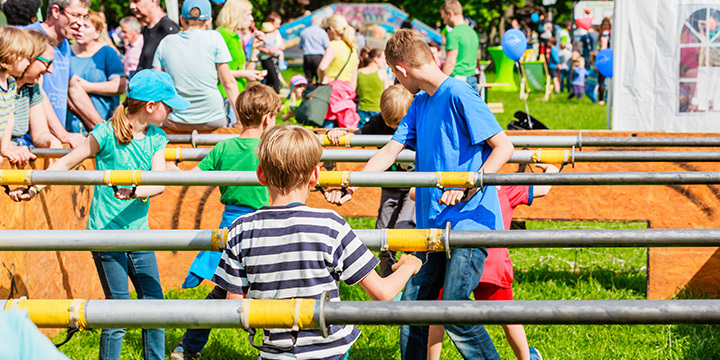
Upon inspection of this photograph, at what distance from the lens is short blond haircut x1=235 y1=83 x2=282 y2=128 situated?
165 inches

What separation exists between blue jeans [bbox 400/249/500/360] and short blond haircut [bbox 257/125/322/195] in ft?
3.57

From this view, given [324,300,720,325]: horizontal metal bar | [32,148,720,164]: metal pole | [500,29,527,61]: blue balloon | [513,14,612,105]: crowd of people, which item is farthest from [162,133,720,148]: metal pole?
[513,14,612,105]: crowd of people

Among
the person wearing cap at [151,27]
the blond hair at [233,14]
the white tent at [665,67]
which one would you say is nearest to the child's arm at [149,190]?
the person wearing cap at [151,27]

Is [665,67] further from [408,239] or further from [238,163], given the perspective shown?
[408,239]

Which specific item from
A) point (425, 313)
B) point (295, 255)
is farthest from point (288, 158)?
point (425, 313)

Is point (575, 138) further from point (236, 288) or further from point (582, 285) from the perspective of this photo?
point (236, 288)

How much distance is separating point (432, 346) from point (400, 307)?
2.01 meters

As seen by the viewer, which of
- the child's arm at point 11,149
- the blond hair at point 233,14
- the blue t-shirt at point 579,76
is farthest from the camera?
the blue t-shirt at point 579,76

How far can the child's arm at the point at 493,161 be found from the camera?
327 centimetres

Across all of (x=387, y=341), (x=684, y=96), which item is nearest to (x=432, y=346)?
(x=387, y=341)

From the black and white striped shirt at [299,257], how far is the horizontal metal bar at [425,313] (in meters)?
0.45

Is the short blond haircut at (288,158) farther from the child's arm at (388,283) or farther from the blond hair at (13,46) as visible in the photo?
the blond hair at (13,46)

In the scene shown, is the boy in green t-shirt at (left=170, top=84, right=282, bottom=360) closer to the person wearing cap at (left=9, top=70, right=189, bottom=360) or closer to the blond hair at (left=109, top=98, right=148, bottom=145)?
the person wearing cap at (left=9, top=70, right=189, bottom=360)

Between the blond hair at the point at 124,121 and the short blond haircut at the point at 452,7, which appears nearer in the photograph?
the blond hair at the point at 124,121
